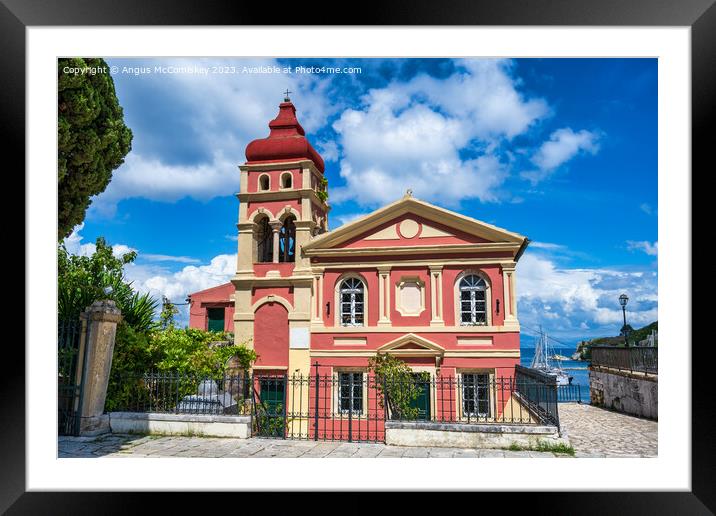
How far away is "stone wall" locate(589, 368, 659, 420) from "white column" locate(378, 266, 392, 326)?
220 inches

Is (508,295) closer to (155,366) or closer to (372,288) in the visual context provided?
(372,288)

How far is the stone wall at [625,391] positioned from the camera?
1070 cm

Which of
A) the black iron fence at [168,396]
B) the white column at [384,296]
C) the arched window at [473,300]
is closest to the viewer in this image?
the black iron fence at [168,396]

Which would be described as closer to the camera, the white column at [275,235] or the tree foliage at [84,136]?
the tree foliage at [84,136]

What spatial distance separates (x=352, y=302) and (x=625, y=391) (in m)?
6.79

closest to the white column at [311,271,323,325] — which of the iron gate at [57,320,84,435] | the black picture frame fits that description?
the iron gate at [57,320,84,435]

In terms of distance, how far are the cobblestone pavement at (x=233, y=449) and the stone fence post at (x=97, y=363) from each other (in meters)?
0.28

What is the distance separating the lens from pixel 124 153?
9.54 meters

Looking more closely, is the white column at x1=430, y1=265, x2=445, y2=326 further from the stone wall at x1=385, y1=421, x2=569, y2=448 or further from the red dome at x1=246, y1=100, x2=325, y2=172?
the red dome at x1=246, y1=100, x2=325, y2=172

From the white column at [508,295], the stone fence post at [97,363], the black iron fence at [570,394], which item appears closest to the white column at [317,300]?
the white column at [508,295]

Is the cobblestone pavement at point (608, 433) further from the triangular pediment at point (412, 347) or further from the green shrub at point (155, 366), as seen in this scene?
the green shrub at point (155, 366)

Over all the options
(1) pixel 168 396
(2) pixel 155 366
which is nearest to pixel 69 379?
(1) pixel 168 396

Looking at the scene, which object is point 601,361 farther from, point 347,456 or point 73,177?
point 73,177
